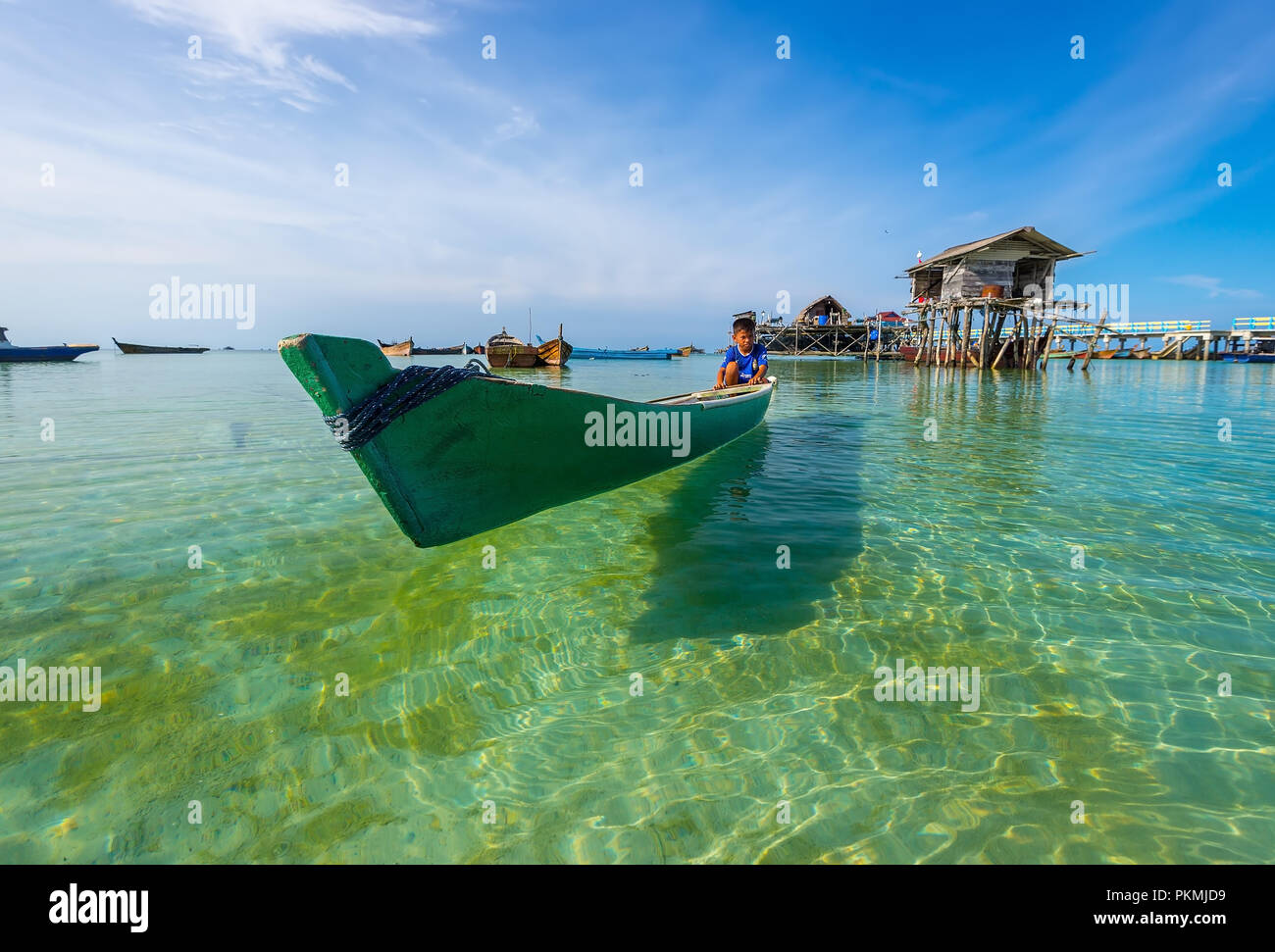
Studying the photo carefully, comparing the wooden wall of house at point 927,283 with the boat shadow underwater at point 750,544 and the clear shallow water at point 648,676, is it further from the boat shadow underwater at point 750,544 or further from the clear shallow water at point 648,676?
the clear shallow water at point 648,676

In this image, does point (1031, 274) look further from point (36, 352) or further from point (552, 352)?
point (36, 352)

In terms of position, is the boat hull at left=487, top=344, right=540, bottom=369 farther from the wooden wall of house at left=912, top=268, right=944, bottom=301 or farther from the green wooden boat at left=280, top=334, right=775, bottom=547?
the green wooden boat at left=280, top=334, right=775, bottom=547

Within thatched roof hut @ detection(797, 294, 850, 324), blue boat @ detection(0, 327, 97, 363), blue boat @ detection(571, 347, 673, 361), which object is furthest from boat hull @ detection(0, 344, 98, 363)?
thatched roof hut @ detection(797, 294, 850, 324)

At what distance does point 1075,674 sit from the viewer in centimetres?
344

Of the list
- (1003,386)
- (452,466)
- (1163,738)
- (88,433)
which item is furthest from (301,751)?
(1003,386)

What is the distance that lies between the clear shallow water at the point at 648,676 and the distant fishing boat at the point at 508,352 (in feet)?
112

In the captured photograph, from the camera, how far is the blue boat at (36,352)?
39.3 metres

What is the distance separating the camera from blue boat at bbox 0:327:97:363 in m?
39.3

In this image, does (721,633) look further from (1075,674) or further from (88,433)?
(88,433)

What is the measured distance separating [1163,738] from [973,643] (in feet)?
3.40

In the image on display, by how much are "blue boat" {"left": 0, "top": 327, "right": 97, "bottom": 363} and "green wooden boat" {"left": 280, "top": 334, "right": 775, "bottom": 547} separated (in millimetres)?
55559

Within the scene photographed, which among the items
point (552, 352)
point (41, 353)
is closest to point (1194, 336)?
point (552, 352)

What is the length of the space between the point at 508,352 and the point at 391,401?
127 feet

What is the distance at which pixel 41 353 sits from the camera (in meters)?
42.2
